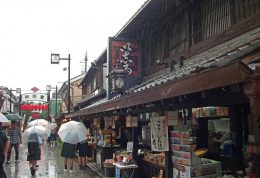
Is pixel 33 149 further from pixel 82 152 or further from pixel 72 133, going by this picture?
pixel 82 152

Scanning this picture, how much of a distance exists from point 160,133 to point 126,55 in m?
7.32

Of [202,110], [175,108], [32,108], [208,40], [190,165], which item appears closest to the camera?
[190,165]

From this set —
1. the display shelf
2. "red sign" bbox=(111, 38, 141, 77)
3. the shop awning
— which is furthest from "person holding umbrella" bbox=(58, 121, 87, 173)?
the shop awning

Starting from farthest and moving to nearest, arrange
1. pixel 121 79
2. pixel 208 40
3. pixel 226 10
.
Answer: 1. pixel 121 79
2. pixel 208 40
3. pixel 226 10

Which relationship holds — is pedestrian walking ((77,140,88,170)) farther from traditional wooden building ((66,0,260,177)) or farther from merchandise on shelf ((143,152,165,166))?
merchandise on shelf ((143,152,165,166))

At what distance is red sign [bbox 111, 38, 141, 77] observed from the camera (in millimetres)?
15109

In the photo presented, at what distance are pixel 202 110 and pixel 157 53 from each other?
4080mm

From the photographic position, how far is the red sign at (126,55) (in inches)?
595

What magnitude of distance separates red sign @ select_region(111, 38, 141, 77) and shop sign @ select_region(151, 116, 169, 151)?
6.40 meters

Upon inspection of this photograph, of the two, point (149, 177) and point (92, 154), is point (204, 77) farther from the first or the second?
Answer: point (92, 154)

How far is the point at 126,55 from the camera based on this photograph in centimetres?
1523

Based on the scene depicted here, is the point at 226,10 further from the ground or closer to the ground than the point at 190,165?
further from the ground

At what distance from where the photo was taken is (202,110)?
10672 millimetres

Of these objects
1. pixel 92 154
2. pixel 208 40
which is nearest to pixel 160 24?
pixel 208 40
